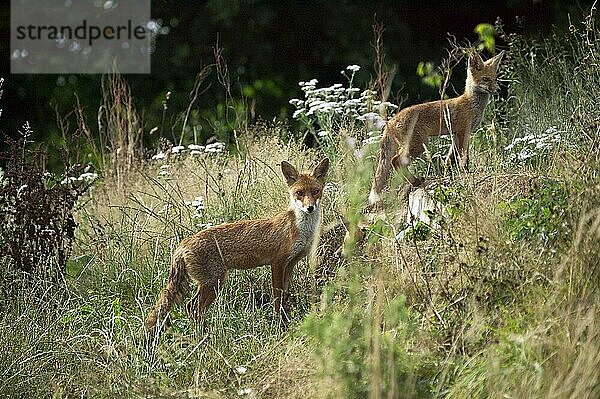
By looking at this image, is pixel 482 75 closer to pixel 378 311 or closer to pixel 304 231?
pixel 304 231

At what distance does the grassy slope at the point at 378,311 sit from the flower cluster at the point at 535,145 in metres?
0.05

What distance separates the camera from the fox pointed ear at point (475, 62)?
20.6ft

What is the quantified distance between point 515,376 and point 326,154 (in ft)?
12.5

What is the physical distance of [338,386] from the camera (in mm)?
3916

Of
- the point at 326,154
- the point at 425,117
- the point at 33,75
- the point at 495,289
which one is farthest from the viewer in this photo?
the point at 33,75

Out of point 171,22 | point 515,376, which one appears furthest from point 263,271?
point 171,22

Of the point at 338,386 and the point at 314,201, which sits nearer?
the point at 338,386

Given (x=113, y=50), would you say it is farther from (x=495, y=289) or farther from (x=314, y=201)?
(x=495, y=289)

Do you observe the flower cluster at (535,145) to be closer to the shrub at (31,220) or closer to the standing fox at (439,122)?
the standing fox at (439,122)

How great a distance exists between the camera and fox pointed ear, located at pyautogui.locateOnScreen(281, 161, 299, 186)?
223 inches

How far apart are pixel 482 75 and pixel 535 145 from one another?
0.75 metres

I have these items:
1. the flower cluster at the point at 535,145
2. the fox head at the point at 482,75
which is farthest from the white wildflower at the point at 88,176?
the flower cluster at the point at 535,145

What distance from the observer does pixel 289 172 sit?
5695 millimetres

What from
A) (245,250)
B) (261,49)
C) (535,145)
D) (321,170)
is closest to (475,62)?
(535,145)
